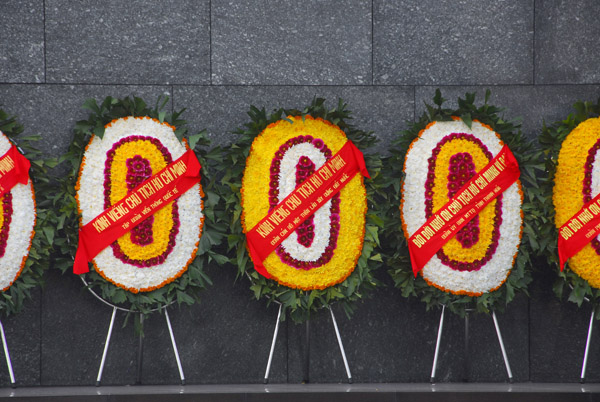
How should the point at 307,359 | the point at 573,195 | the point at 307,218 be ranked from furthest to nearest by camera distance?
the point at 307,359 → the point at 573,195 → the point at 307,218

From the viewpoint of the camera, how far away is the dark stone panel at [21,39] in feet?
22.1

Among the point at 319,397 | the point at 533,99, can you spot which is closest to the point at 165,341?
the point at 319,397

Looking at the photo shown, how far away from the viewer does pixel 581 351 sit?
706cm

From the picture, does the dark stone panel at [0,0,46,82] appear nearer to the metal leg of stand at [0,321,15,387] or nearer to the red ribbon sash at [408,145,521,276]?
the metal leg of stand at [0,321,15,387]

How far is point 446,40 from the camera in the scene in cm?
707

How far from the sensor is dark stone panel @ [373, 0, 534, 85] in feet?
23.2

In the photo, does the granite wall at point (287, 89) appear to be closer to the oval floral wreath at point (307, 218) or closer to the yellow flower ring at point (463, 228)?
the oval floral wreath at point (307, 218)

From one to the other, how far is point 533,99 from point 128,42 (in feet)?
12.8

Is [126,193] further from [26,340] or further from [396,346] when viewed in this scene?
[396,346]

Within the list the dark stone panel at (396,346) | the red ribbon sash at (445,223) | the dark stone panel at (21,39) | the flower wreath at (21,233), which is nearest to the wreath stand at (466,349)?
the dark stone panel at (396,346)

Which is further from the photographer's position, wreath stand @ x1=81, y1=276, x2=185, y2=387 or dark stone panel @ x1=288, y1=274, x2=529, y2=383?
dark stone panel @ x1=288, y1=274, x2=529, y2=383

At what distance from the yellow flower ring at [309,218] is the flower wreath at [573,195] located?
1674 millimetres

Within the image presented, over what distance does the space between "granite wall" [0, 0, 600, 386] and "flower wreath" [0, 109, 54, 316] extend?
41cm

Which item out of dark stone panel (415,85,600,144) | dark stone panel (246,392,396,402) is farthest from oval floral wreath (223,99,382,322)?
dark stone panel (415,85,600,144)
